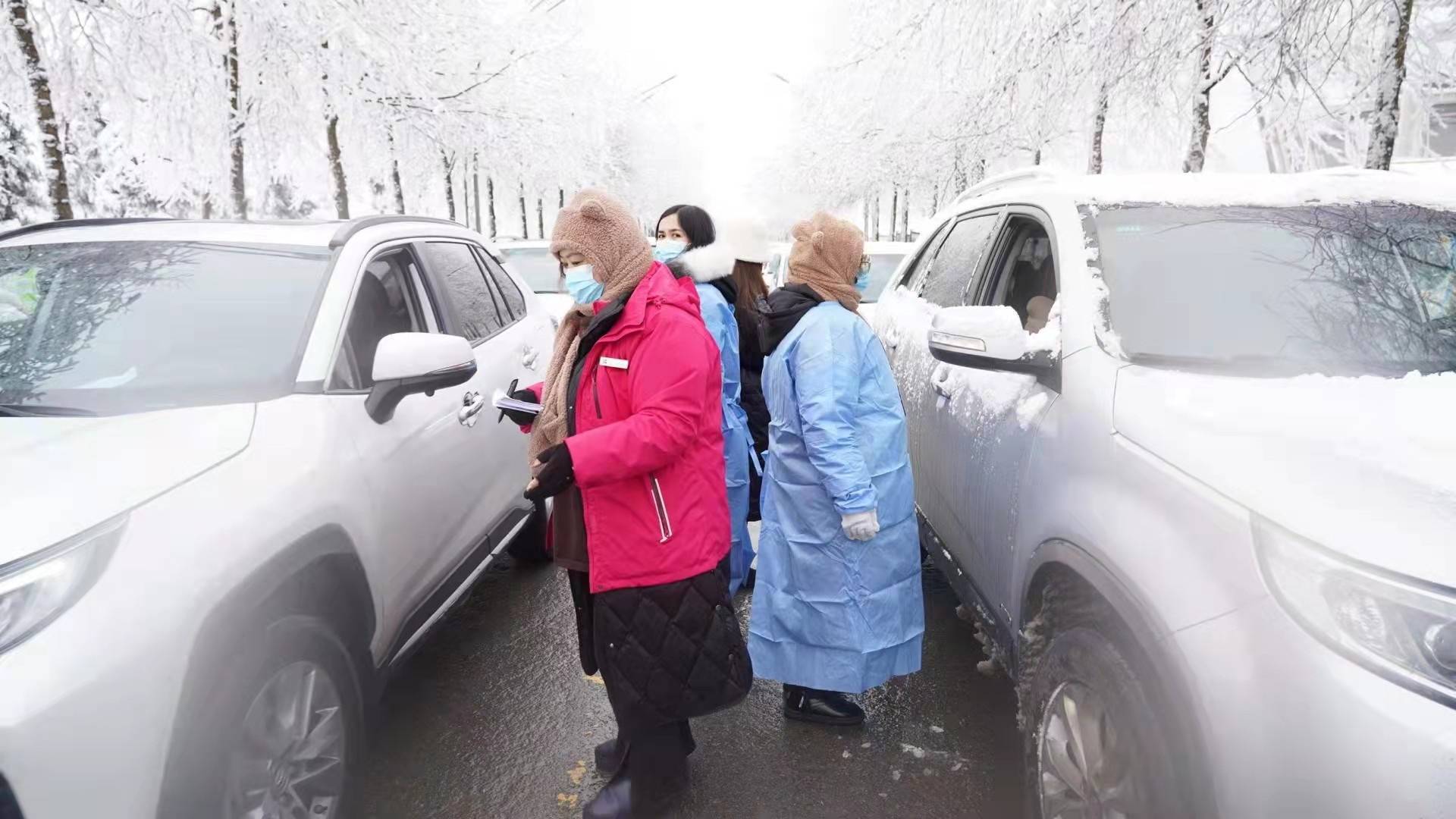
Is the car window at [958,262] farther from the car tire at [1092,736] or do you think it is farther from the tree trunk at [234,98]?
the tree trunk at [234,98]

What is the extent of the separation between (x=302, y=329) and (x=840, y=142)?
2383 cm

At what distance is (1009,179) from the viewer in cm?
381

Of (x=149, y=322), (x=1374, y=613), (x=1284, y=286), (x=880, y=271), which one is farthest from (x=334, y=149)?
(x=1374, y=613)

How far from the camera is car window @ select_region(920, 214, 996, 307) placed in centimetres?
365

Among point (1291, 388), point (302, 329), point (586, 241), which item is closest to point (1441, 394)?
point (1291, 388)

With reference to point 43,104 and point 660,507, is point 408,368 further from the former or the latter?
point 43,104

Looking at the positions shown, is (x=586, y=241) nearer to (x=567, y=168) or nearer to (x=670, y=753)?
(x=670, y=753)

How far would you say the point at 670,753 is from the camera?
2.54 metres

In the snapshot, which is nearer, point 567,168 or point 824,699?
point 824,699

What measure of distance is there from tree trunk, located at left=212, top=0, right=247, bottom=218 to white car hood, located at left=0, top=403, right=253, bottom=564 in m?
7.85

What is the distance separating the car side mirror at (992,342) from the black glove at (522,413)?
1.24 meters

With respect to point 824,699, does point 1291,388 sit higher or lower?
higher

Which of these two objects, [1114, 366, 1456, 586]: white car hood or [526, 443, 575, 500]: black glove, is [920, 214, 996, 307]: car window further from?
[526, 443, 575, 500]: black glove

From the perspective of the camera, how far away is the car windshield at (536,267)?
33.1 feet
